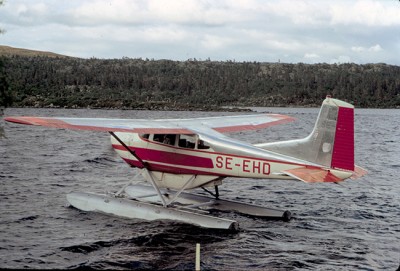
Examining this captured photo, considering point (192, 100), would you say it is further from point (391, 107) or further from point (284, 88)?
point (391, 107)

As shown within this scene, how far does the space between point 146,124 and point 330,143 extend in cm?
556

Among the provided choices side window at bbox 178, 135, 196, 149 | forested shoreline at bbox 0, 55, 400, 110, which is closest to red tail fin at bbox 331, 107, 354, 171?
side window at bbox 178, 135, 196, 149

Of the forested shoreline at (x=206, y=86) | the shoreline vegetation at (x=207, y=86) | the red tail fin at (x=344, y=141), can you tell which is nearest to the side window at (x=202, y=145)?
the red tail fin at (x=344, y=141)

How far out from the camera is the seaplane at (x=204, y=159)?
14305mm

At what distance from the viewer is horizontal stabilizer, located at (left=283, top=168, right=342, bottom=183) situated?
13.4 m

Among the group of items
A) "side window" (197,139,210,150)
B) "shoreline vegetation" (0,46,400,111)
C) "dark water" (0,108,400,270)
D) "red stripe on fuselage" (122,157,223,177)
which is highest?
"shoreline vegetation" (0,46,400,111)

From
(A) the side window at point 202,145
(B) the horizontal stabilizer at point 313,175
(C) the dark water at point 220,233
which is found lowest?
(C) the dark water at point 220,233

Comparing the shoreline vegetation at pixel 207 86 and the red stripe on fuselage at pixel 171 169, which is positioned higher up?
the shoreline vegetation at pixel 207 86

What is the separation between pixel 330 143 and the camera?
1466 centimetres

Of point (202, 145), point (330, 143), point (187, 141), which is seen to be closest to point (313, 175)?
point (330, 143)

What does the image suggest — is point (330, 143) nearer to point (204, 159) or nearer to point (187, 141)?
point (204, 159)

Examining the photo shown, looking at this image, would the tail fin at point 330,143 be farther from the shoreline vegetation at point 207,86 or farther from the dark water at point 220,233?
the shoreline vegetation at point 207,86

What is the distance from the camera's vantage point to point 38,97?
125 meters

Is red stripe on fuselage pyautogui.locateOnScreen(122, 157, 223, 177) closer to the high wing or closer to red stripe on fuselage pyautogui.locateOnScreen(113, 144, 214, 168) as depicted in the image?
red stripe on fuselage pyautogui.locateOnScreen(113, 144, 214, 168)
